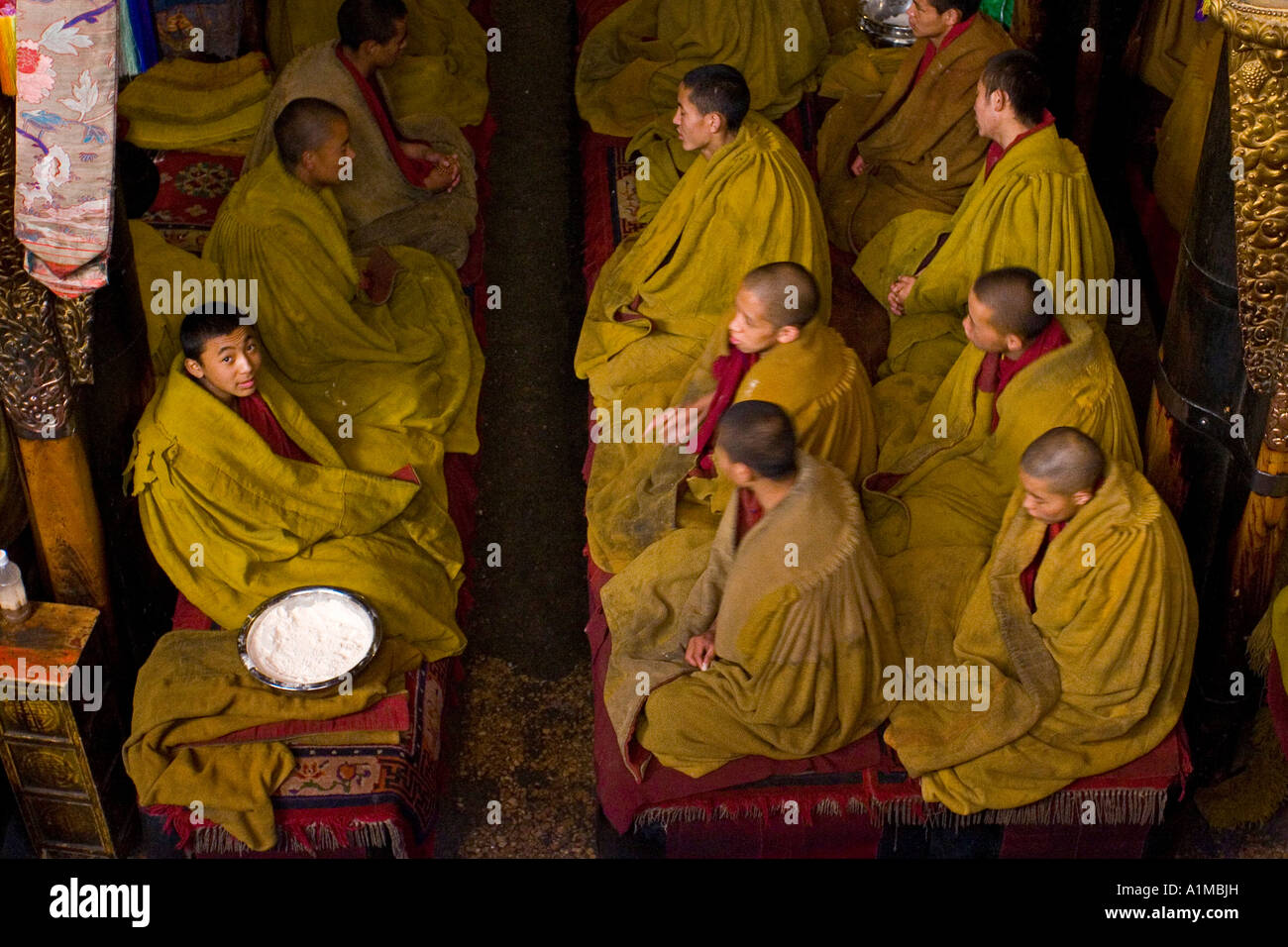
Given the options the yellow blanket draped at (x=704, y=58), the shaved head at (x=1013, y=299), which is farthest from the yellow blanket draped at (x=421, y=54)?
the shaved head at (x=1013, y=299)

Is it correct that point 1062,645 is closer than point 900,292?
Yes

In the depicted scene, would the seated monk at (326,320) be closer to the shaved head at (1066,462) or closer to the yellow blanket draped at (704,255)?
the yellow blanket draped at (704,255)

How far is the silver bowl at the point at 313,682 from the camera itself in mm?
6039

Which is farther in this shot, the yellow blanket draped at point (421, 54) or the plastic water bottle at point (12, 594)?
the yellow blanket draped at point (421, 54)

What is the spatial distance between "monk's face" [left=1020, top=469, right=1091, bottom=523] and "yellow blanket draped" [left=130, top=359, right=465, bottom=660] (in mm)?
2242

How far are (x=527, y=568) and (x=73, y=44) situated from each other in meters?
3.18

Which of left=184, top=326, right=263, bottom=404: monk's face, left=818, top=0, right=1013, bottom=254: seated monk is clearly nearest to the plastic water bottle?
left=184, top=326, right=263, bottom=404: monk's face

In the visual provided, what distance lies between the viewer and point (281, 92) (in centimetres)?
820

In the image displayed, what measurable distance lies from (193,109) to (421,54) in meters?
1.24

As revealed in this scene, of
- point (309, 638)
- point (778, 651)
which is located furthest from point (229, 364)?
point (778, 651)

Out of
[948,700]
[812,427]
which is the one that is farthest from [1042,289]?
[948,700]

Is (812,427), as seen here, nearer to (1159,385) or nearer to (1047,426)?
(1047,426)

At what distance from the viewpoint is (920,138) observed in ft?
27.1

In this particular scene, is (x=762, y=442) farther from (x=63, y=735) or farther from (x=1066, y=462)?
(x=63, y=735)
